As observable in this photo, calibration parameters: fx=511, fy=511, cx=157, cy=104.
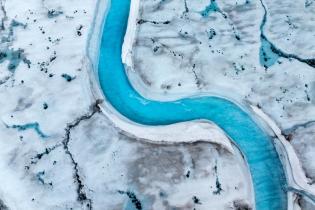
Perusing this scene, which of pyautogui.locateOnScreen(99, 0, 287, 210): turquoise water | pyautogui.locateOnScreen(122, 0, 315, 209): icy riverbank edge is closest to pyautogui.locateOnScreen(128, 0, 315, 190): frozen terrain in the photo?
pyautogui.locateOnScreen(122, 0, 315, 209): icy riverbank edge

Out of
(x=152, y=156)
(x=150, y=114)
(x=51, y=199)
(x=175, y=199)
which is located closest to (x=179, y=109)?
(x=150, y=114)

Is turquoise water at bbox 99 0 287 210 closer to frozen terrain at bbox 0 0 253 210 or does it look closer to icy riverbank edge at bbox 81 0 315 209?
icy riverbank edge at bbox 81 0 315 209

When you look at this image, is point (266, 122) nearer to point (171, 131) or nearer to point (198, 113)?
point (198, 113)

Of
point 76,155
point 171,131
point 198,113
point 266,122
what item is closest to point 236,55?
point 198,113

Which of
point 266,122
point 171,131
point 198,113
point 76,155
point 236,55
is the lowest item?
point 76,155

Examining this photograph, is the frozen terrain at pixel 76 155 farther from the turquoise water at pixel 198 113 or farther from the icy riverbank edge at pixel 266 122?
the icy riverbank edge at pixel 266 122

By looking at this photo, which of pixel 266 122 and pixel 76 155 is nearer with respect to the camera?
pixel 266 122
